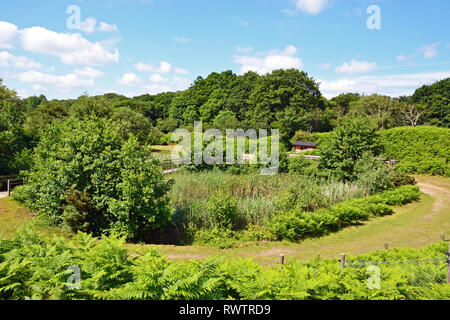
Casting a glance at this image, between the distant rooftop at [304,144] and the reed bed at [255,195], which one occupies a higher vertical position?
the distant rooftop at [304,144]

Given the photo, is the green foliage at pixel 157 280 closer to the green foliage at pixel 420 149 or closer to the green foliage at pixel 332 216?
the green foliage at pixel 332 216

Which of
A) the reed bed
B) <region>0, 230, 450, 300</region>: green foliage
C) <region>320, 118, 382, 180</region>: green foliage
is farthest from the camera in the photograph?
<region>320, 118, 382, 180</region>: green foliage

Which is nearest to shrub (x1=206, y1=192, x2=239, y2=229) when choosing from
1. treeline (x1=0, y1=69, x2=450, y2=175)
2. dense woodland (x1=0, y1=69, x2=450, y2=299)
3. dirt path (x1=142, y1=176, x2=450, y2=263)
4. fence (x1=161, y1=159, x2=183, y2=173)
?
dense woodland (x1=0, y1=69, x2=450, y2=299)

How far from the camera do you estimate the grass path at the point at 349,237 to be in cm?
1048

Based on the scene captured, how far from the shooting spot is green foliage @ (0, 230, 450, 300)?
391 cm

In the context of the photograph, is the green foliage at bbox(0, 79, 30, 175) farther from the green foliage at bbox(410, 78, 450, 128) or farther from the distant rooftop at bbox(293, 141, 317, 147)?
the green foliage at bbox(410, 78, 450, 128)

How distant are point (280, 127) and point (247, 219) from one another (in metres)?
32.8

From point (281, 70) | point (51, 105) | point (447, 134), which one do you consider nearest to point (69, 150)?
point (51, 105)

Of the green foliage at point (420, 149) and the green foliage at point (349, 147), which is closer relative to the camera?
the green foliage at point (349, 147)

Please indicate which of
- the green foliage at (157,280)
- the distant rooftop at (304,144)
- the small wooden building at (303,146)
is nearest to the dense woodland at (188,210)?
the green foliage at (157,280)

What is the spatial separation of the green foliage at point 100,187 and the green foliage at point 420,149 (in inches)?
847

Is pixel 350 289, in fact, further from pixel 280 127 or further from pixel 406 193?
pixel 280 127

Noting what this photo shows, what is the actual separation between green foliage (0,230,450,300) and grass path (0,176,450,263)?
3.93 m

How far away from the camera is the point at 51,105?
31.9 metres
